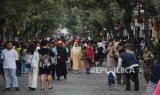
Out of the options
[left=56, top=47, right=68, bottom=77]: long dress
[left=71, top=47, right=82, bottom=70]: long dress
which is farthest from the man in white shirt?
[left=71, top=47, right=82, bottom=70]: long dress

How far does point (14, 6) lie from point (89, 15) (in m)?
37.9

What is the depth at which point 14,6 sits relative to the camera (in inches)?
857

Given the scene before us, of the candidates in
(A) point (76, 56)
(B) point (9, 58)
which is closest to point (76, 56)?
(A) point (76, 56)

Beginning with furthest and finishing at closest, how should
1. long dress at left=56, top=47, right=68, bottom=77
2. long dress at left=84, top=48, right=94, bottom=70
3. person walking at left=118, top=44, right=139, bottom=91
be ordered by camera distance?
long dress at left=84, top=48, right=94, bottom=70 → long dress at left=56, top=47, right=68, bottom=77 → person walking at left=118, top=44, right=139, bottom=91

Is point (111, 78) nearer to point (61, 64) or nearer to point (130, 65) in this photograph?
point (130, 65)

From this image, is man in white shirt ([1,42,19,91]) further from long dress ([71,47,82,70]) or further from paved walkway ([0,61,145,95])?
long dress ([71,47,82,70])

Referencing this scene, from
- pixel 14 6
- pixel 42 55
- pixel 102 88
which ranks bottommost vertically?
pixel 102 88

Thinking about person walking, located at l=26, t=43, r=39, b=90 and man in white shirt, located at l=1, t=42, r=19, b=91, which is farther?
person walking, located at l=26, t=43, r=39, b=90

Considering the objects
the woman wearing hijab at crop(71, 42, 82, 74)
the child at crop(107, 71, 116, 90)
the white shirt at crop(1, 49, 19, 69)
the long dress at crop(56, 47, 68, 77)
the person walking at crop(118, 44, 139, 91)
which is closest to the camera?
the white shirt at crop(1, 49, 19, 69)

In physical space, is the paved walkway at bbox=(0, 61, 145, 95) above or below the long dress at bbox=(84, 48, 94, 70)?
below

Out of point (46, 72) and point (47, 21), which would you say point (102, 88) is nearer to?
point (46, 72)

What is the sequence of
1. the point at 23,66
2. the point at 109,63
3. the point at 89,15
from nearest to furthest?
the point at 109,63, the point at 23,66, the point at 89,15

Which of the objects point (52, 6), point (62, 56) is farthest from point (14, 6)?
point (52, 6)

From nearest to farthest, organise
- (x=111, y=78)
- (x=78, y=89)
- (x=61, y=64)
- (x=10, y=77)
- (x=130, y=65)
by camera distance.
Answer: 1. (x=130, y=65)
2. (x=10, y=77)
3. (x=78, y=89)
4. (x=111, y=78)
5. (x=61, y=64)
